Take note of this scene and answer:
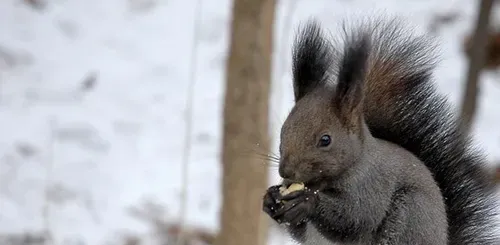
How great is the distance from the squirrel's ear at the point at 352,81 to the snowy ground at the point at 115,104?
2759 millimetres

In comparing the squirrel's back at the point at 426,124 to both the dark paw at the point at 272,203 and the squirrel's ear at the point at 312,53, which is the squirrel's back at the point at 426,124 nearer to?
the squirrel's ear at the point at 312,53

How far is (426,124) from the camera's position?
1.35 meters

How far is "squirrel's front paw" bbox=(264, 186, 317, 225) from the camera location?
1.20 meters

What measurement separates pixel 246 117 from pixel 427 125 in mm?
1437

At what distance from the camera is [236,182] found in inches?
109

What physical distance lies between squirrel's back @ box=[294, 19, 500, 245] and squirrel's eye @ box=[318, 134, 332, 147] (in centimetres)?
10

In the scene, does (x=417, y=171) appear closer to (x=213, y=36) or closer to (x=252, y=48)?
(x=252, y=48)

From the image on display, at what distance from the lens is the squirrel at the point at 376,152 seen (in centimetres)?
124

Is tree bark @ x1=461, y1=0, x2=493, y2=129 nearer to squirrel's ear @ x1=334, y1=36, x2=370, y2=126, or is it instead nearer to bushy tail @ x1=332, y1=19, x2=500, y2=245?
bushy tail @ x1=332, y1=19, x2=500, y2=245

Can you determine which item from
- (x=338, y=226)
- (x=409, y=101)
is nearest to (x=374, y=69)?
(x=409, y=101)

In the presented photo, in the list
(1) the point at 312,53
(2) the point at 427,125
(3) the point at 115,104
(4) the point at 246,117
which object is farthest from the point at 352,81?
(3) the point at 115,104

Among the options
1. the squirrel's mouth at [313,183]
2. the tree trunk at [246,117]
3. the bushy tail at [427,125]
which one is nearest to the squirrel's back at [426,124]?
the bushy tail at [427,125]

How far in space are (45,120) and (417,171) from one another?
438cm

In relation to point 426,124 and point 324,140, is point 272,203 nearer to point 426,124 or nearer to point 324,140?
point 324,140
